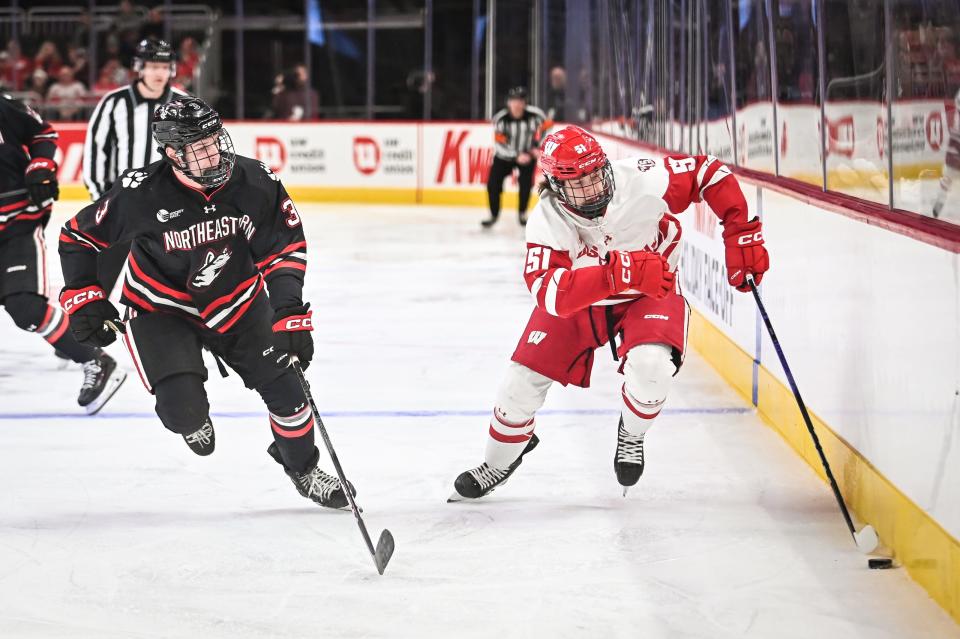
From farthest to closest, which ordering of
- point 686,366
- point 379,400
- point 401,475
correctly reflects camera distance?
1. point 686,366
2. point 379,400
3. point 401,475

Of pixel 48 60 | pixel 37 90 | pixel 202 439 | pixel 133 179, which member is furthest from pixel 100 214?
pixel 48 60

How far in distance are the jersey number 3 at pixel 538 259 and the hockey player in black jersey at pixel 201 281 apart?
0.58m

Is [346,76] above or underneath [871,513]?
above

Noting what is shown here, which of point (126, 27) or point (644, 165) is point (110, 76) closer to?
point (126, 27)

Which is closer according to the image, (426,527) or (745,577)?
(745,577)

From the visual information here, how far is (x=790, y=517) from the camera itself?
3412 mm

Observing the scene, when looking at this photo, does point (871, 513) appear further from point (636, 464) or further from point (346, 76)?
point (346, 76)

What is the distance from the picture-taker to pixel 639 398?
3.49 meters

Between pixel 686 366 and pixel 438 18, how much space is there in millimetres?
11358

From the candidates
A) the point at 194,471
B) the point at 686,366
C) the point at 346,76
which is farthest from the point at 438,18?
the point at 194,471

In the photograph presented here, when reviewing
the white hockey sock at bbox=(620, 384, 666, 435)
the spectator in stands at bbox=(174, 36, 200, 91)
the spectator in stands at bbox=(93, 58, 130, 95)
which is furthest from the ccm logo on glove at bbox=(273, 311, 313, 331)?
the spectator in stands at bbox=(174, 36, 200, 91)

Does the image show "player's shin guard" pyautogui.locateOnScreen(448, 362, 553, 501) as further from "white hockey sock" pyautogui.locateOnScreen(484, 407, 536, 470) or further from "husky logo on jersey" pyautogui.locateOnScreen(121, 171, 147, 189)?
"husky logo on jersey" pyautogui.locateOnScreen(121, 171, 147, 189)

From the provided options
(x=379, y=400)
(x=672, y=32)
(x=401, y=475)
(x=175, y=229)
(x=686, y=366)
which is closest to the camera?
(x=175, y=229)

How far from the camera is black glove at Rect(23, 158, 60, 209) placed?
4812 millimetres
